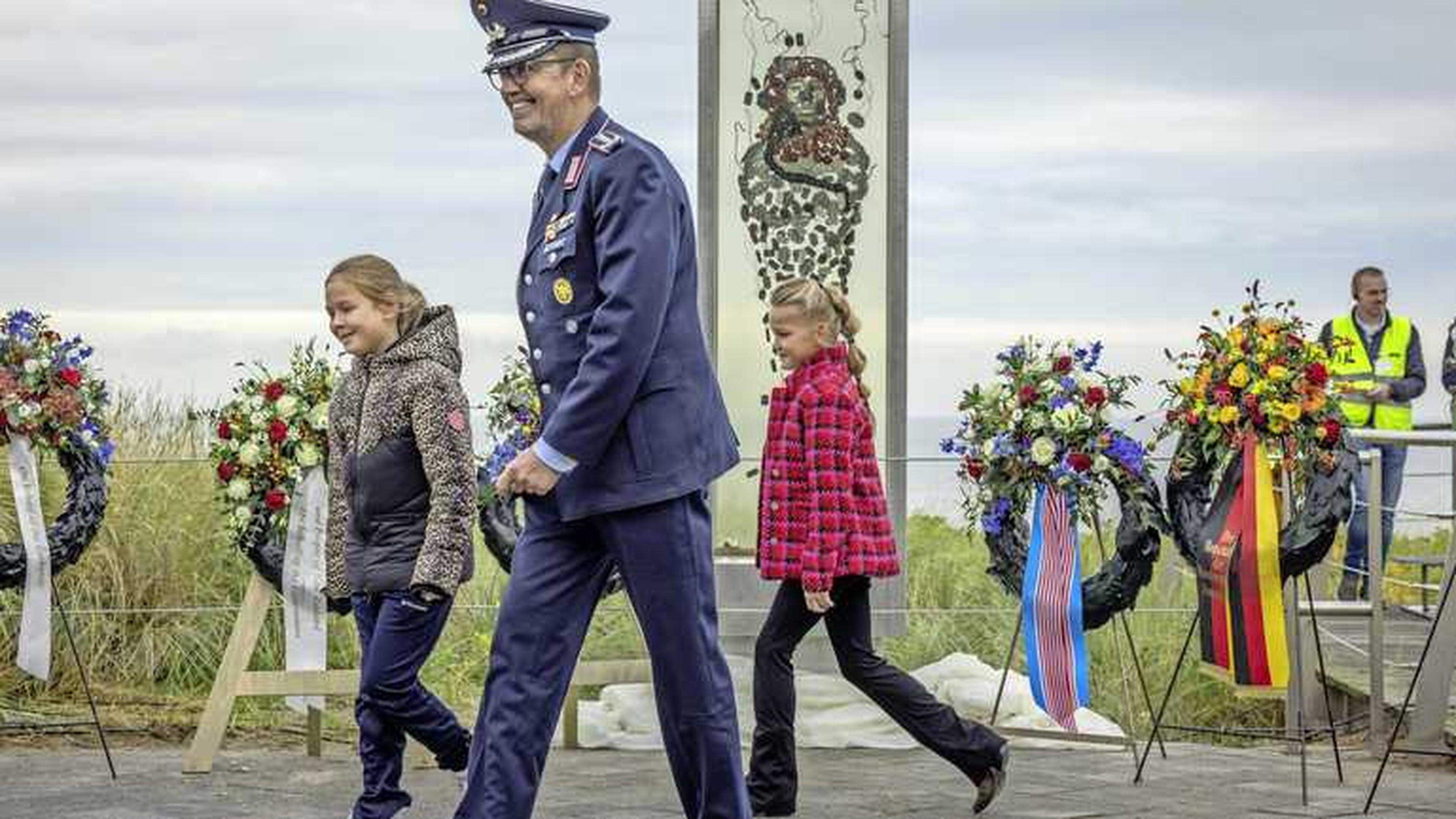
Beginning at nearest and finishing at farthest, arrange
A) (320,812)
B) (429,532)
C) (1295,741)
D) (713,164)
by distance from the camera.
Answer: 1. (429,532)
2. (320,812)
3. (1295,741)
4. (713,164)

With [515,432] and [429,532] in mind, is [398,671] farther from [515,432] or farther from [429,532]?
[515,432]

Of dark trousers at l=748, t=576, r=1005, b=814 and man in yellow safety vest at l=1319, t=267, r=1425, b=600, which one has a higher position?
man in yellow safety vest at l=1319, t=267, r=1425, b=600

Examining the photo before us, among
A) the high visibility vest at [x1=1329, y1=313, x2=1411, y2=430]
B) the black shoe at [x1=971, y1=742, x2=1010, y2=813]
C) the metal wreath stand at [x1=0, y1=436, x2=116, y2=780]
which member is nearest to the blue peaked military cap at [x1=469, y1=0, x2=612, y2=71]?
the black shoe at [x1=971, y1=742, x2=1010, y2=813]

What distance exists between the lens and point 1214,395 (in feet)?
29.3

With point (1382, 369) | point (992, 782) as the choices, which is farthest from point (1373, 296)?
point (992, 782)

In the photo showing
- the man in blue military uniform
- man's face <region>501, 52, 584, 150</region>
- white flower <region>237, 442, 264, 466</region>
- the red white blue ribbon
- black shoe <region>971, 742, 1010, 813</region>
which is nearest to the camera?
the man in blue military uniform

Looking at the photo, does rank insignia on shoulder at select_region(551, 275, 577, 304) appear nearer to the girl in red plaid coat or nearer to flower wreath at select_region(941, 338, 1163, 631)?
the girl in red plaid coat

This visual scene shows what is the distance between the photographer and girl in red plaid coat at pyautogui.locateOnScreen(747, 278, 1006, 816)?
26.8 ft

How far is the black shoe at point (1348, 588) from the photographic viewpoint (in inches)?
594

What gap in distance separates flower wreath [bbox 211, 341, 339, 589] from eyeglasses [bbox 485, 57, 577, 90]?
11.3 ft

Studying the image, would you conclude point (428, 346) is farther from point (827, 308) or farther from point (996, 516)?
point (996, 516)

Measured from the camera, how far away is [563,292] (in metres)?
5.90

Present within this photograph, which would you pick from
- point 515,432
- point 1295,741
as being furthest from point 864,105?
point 1295,741

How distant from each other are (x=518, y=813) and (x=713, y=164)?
5548 mm
